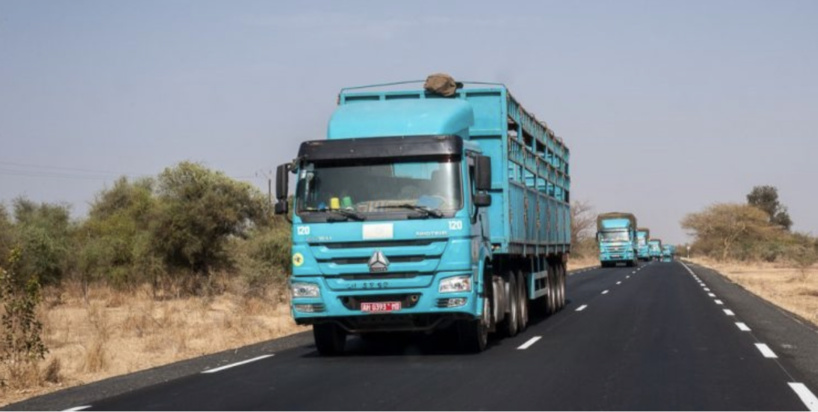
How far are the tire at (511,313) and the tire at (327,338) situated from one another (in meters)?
3.15

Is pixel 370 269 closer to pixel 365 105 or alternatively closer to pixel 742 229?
pixel 365 105

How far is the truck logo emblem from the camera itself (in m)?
13.4

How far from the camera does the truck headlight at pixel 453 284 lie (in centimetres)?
1342

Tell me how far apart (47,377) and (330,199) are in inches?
169

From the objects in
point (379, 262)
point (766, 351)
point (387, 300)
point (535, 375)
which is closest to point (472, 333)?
point (387, 300)

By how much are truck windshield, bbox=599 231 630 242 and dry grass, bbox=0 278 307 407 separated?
3599cm

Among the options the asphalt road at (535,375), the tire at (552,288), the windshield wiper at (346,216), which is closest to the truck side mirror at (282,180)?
the windshield wiper at (346,216)

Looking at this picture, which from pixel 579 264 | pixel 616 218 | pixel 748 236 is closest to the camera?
pixel 616 218

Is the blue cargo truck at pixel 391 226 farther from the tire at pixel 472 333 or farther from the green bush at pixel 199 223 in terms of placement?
the green bush at pixel 199 223

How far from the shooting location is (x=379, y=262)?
13445 mm

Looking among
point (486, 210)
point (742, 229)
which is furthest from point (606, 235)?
point (742, 229)

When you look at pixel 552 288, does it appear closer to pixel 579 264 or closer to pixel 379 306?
pixel 379 306

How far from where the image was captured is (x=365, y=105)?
1507cm

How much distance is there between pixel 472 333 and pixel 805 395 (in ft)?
17.0
